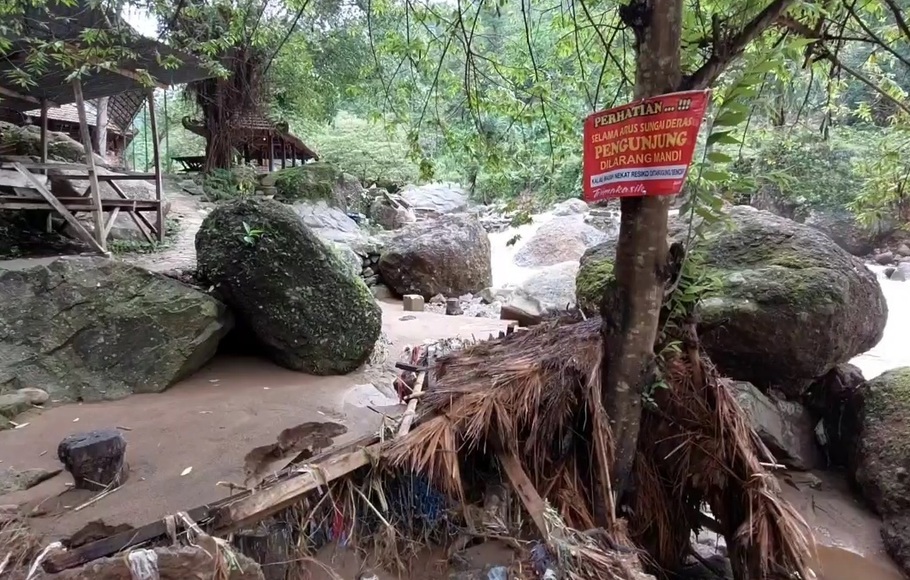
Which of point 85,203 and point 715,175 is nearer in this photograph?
point 715,175

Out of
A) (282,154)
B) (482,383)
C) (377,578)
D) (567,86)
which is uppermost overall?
(282,154)

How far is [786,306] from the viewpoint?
4355mm

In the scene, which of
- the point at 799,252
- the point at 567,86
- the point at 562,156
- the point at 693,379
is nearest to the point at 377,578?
the point at 693,379

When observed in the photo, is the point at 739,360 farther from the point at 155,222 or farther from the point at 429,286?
the point at 155,222

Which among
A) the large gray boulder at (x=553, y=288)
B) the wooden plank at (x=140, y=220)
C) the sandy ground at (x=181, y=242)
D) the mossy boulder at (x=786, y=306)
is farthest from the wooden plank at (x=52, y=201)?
the mossy boulder at (x=786, y=306)

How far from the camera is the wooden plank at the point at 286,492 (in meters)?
1.67

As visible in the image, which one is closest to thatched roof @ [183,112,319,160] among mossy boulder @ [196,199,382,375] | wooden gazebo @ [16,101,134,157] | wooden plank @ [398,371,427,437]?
wooden gazebo @ [16,101,134,157]

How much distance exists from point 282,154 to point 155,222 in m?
7.54

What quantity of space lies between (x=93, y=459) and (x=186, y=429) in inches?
34.5

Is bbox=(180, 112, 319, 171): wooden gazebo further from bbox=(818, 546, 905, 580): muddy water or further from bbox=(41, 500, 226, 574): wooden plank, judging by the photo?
bbox=(818, 546, 905, 580): muddy water

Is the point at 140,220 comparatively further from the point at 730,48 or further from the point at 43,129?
the point at 730,48

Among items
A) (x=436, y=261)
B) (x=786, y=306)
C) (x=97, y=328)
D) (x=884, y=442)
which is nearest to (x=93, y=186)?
(x=97, y=328)

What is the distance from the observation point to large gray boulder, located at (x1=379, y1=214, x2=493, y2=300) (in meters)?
10.2

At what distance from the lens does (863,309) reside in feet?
15.0
